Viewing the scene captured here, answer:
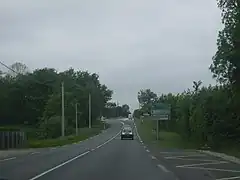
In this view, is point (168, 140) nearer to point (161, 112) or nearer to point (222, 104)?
point (161, 112)

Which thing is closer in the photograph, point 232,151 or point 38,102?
point 232,151

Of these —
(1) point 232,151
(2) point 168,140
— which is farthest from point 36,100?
(1) point 232,151

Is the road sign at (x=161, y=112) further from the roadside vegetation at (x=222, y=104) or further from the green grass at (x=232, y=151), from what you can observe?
the green grass at (x=232, y=151)

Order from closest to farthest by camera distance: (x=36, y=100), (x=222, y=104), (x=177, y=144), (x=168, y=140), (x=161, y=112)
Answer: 1. (x=222, y=104)
2. (x=177, y=144)
3. (x=168, y=140)
4. (x=161, y=112)
5. (x=36, y=100)

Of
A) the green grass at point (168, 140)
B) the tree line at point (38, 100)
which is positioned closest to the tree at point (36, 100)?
the tree line at point (38, 100)

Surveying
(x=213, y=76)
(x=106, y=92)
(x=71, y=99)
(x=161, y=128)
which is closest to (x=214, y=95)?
(x=213, y=76)

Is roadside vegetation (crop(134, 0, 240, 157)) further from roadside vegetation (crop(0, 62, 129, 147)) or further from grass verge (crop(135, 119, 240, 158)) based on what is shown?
roadside vegetation (crop(0, 62, 129, 147))

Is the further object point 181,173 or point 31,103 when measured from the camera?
point 31,103

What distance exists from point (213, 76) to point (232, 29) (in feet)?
26.8

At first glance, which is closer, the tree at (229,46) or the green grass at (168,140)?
the tree at (229,46)

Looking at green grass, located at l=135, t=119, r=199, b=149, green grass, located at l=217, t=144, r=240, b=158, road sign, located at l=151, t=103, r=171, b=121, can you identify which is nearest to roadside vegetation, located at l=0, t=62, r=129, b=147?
green grass, located at l=135, t=119, r=199, b=149

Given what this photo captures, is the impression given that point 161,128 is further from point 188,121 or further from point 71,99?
point 188,121

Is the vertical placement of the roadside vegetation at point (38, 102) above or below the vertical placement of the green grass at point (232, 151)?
above

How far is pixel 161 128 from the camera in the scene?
103m
